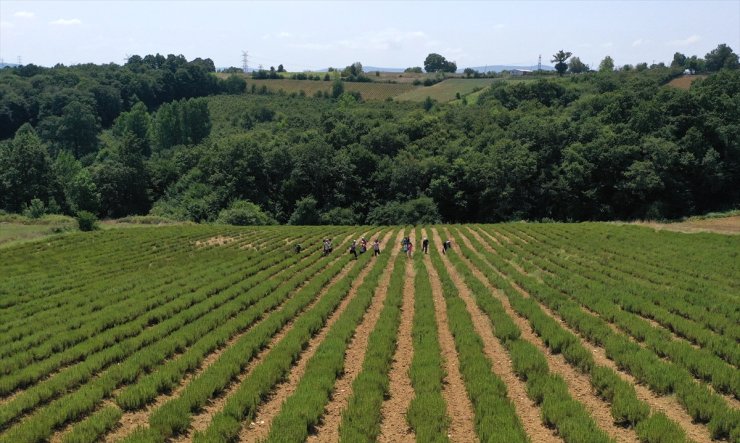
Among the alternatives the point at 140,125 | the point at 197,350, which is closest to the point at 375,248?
the point at 197,350

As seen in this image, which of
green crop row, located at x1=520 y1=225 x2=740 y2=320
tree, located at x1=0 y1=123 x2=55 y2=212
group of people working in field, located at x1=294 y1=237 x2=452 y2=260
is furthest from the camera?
tree, located at x1=0 y1=123 x2=55 y2=212

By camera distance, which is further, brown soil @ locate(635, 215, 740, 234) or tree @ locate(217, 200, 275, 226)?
tree @ locate(217, 200, 275, 226)

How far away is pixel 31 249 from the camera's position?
3794 centimetres

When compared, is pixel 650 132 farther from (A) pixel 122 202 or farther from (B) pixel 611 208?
(A) pixel 122 202

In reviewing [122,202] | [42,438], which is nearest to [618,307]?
[42,438]

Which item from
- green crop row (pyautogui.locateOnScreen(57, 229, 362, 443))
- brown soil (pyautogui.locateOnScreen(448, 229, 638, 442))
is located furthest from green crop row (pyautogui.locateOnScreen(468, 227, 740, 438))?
green crop row (pyautogui.locateOnScreen(57, 229, 362, 443))

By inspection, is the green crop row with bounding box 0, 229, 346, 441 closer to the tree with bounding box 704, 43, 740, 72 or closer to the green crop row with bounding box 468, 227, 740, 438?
the green crop row with bounding box 468, 227, 740, 438

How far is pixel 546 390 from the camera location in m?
9.57

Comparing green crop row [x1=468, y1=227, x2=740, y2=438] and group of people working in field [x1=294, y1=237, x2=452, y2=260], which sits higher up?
green crop row [x1=468, y1=227, x2=740, y2=438]

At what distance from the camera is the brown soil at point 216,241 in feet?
128

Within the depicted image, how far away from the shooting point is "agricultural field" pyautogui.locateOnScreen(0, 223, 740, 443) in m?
8.46

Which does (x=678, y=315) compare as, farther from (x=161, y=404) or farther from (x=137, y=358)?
(x=137, y=358)

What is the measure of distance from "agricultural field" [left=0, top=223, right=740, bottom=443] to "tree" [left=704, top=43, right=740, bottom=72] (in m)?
135

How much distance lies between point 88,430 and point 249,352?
444 cm
